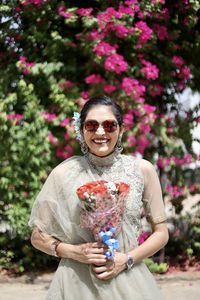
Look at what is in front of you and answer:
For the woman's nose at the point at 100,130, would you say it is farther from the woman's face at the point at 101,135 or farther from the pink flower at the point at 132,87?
the pink flower at the point at 132,87

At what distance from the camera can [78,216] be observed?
1.72m

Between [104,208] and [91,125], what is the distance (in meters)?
0.34

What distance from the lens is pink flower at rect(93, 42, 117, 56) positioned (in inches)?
165

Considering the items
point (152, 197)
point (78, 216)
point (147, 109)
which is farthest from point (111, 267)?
point (147, 109)

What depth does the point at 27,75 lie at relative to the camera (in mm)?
4715

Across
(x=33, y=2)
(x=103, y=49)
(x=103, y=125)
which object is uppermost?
(x=33, y=2)

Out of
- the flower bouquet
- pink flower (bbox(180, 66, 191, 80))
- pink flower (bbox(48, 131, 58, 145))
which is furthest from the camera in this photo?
pink flower (bbox(180, 66, 191, 80))

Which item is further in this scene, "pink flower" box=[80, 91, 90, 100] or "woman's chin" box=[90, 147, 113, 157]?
"pink flower" box=[80, 91, 90, 100]

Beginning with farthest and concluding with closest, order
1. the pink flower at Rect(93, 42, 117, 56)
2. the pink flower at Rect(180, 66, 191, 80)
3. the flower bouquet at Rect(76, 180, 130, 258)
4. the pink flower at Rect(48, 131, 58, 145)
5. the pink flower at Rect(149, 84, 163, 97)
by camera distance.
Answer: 1. the pink flower at Rect(180, 66, 191, 80)
2. the pink flower at Rect(149, 84, 163, 97)
3. the pink flower at Rect(48, 131, 58, 145)
4. the pink flower at Rect(93, 42, 117, 56)
5. the flower bouquet at Rect(76, 180, 130, 258)

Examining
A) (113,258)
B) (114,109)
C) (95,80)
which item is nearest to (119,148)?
(114,109)

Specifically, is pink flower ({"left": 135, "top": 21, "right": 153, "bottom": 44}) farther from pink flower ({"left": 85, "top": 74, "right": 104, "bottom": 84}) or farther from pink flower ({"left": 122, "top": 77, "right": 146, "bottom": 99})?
pink flower ({"left": 85, "top": 74, "right": 104, "bottom": 84})

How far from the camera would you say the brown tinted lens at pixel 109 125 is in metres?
1.76

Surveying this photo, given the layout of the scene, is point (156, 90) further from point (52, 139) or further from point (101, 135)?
point (101, 135)

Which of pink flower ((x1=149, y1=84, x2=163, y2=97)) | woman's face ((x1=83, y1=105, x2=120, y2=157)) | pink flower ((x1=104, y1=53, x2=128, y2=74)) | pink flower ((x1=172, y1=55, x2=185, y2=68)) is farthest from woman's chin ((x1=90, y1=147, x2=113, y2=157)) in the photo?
pink flower ((x1=172, y1=55, x2=185, y2=68))
